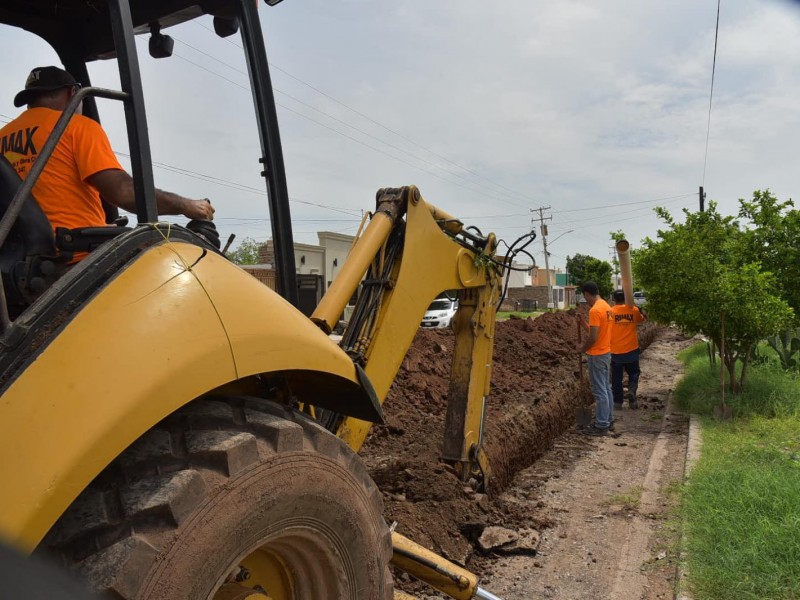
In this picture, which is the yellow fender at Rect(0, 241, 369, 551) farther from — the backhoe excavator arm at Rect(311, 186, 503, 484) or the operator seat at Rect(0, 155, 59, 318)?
the backhoe excavator arm at Rect(311, 186, 503, 484)

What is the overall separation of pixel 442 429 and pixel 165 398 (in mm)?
6375

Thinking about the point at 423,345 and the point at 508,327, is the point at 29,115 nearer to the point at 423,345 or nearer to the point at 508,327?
the point at 423,345

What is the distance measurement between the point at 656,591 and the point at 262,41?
4129 mm

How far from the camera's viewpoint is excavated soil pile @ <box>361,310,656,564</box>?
521 cm

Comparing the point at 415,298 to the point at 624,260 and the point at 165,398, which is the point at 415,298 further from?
the point at 624,260

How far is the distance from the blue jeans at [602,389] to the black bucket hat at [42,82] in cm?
838

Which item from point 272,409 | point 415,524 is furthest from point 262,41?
point 415,524

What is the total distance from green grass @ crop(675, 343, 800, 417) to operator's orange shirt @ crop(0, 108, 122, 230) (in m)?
9.13

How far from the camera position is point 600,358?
9.57 meters

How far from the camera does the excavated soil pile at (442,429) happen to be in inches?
205

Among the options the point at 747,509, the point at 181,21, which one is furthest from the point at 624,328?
the point at 181,21

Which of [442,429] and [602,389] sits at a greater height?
[602,389]

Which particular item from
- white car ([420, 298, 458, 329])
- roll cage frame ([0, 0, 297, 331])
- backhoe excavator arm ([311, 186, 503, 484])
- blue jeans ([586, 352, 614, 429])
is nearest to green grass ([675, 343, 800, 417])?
blue jeans ([586, 352, 614, 429])

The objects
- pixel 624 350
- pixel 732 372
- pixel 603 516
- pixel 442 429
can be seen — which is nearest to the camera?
pixel 603 516
